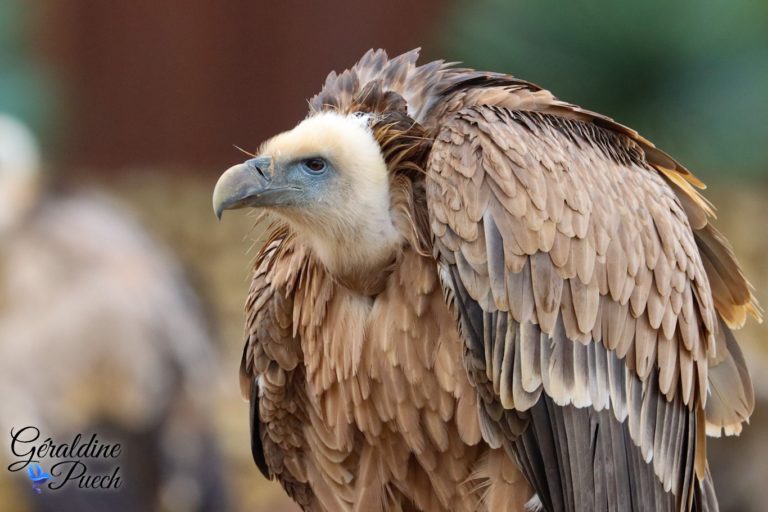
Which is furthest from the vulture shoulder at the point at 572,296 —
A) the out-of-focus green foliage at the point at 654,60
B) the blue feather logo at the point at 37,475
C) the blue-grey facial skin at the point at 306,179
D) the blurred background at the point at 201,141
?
the out-of-focus green foliage at the point at 654,60

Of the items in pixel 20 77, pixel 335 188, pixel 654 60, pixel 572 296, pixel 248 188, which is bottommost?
pixel 20 77

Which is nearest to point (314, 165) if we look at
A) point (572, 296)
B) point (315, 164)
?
point (315, 164)

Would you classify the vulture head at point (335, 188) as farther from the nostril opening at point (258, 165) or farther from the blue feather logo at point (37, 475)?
the blue feather logo at point (37, 475)

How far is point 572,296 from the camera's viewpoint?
351 centimetres

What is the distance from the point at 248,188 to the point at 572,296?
1.07 metres

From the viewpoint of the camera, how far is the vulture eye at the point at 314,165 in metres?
3.77

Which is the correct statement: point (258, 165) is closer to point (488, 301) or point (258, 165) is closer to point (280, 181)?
point (280, 181)

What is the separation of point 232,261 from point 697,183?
25.3ft

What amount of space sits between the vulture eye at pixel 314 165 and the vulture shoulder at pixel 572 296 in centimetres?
40

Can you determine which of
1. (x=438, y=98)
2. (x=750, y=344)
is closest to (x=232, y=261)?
(x=750, y=344)

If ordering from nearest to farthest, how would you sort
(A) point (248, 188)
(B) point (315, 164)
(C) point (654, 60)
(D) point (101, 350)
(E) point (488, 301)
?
(E) point (488, 301) → (A) point (248, 188) → (B) point (315, 164) → (D) point (101, 350) → (C) point (654, 60)

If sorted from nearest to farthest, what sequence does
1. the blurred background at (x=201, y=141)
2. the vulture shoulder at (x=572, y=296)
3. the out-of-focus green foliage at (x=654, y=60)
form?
the vulture shoulder at (x=572, y=296) < the blurred background at (x=201, y=141) < the out-of-focus green foliage at (x=654, y=60)

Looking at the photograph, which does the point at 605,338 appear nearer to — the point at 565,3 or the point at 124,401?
the point at 124,401

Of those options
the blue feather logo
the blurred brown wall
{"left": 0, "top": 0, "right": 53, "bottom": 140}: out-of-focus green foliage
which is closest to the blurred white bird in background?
the blue feather logo
